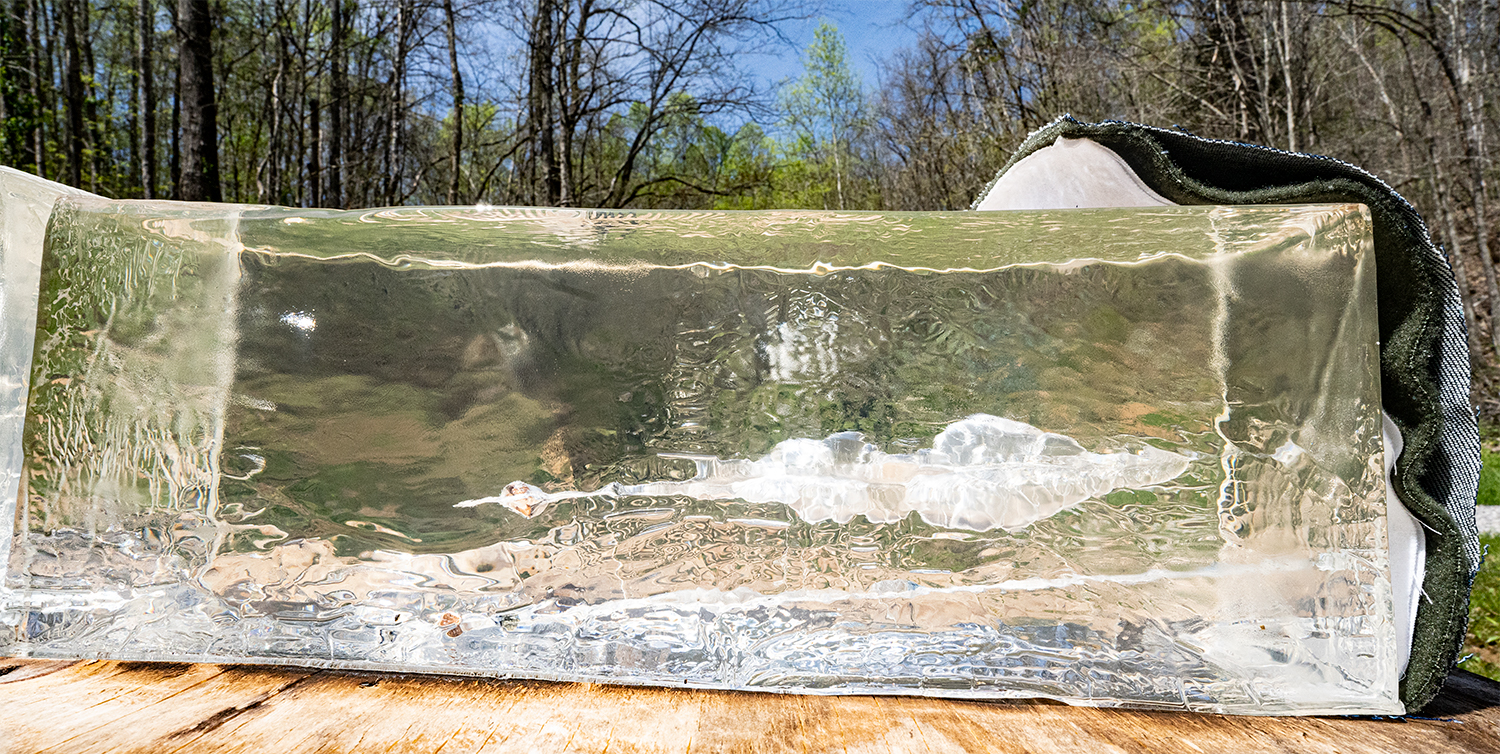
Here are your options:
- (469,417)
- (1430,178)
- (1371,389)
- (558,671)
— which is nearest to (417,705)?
(558,671)

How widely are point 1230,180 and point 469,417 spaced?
0.94 m

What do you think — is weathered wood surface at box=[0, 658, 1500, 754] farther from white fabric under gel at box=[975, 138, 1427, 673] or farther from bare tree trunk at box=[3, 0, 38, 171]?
bare tree trunk at box=[3, 0, 38, 171]

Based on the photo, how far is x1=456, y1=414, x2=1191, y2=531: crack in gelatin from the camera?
2.77ft

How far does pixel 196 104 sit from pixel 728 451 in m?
4.55

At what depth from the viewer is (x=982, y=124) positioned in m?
7.43

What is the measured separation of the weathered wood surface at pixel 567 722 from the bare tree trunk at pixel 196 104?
388 centimetres

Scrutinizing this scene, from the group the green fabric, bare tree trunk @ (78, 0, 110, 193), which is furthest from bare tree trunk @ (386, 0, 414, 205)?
the green fabric

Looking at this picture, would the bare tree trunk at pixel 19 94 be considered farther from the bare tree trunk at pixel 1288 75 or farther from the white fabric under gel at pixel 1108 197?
the bare tree trunk at pixel 1288 75

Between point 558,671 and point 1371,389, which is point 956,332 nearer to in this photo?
point 1371,389

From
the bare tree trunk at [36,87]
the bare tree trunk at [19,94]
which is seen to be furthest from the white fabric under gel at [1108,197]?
the bare tree trunk at [19,94]

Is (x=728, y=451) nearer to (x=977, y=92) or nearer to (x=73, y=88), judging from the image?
(x=977, y=92)

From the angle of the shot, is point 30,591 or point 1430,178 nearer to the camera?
point 30,591

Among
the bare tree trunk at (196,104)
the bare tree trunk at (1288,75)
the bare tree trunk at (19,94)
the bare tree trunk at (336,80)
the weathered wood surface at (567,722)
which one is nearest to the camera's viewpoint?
the weathered wood surface at (567,722)

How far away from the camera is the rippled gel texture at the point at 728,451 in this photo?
0.82m
